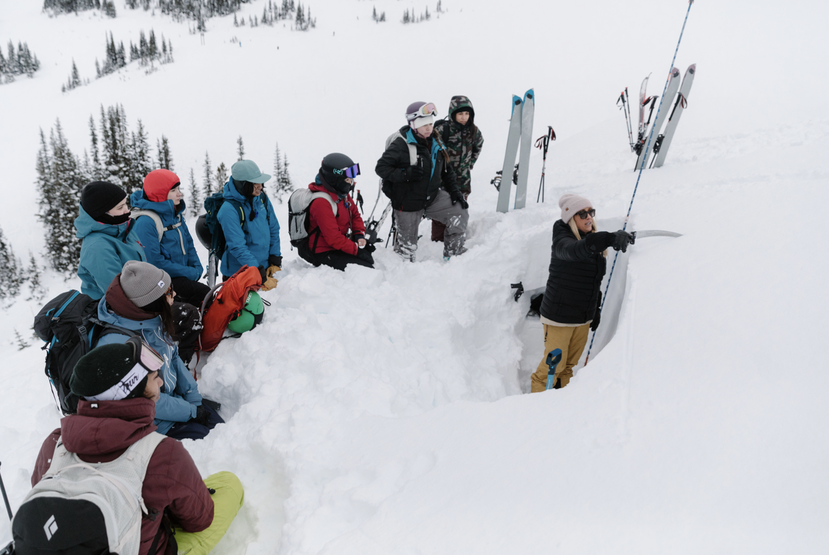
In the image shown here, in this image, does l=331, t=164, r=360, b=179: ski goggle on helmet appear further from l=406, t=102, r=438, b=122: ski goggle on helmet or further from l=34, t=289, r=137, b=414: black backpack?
l=34, t=289, r=137, b=414: black backpack

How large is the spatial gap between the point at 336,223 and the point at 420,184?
1114 millimetres

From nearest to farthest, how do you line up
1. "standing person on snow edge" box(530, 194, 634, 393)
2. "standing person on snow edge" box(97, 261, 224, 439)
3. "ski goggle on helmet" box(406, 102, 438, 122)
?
"standing person on snow edge" box(97, 261, 224, 439)
"standing person on snow edge" box(530, 194, 634, 393)
"ski goggle on helmet" box(406, 102, 438, 122)

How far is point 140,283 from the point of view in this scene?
252cm

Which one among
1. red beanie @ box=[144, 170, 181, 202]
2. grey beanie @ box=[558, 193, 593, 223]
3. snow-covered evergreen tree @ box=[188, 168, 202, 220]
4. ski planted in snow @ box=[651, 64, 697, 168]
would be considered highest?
ski planted in snow @ box=[651, 64, 697, 168]

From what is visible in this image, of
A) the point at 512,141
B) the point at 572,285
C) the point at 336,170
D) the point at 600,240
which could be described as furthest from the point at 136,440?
the point at 512,141

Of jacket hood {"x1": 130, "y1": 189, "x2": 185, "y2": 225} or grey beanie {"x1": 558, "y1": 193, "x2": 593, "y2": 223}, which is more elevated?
grey beanie {"x1": 558, "y1": 193, "x2": 593, "y2": 223}

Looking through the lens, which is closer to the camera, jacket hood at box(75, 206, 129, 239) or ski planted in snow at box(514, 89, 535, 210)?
jacket hood at box(75, 206, 129, 239)

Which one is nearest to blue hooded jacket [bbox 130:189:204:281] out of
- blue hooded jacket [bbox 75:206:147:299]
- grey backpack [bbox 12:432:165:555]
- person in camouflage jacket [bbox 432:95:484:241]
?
blue hooded jacket [bbox 75:206:147:299]

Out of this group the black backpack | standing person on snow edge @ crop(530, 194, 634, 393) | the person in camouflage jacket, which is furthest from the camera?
the person in camouflage jacket

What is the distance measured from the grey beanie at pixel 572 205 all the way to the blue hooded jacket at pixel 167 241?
3.40 meters

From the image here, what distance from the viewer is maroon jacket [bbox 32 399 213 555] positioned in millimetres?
1609

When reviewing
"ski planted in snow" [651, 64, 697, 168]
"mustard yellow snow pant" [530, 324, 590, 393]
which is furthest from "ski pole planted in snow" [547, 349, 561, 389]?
"ski planted in snow" [651, 64, 697, 168]

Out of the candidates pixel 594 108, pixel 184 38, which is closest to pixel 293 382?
pixel 594 108

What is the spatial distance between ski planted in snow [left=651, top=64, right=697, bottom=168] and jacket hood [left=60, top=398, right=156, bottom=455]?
652 cm
